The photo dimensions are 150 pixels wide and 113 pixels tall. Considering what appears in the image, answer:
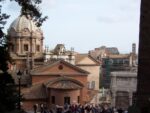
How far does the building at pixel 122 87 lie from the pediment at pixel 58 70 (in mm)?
9781

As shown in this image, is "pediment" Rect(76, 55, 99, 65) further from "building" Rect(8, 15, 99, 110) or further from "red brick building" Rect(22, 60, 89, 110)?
"red brick building" Rect(22, 60, 89, 110)

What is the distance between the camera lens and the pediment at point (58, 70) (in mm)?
87188

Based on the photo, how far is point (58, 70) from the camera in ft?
287

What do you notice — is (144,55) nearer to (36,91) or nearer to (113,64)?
(36,91)

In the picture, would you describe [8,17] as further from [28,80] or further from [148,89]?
[28,80]

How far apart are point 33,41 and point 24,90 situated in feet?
65.1

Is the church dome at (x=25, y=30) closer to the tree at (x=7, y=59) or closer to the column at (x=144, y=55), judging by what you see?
the tree at (x=7, y=59)

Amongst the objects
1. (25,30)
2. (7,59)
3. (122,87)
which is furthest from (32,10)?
(25,30)

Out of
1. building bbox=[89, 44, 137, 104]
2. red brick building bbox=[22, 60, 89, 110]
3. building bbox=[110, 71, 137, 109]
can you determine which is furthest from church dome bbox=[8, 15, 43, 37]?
building bbox=[89, 44, 137, 104]

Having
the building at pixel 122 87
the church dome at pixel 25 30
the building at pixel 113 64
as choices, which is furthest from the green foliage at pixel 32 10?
the building at pixel 113 64

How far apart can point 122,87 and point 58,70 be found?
1282 cm

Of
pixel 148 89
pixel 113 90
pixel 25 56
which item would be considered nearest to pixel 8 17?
pixel 148 89

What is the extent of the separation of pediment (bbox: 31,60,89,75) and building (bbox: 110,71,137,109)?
32.1 ft

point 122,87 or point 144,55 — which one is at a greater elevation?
point 144,55
